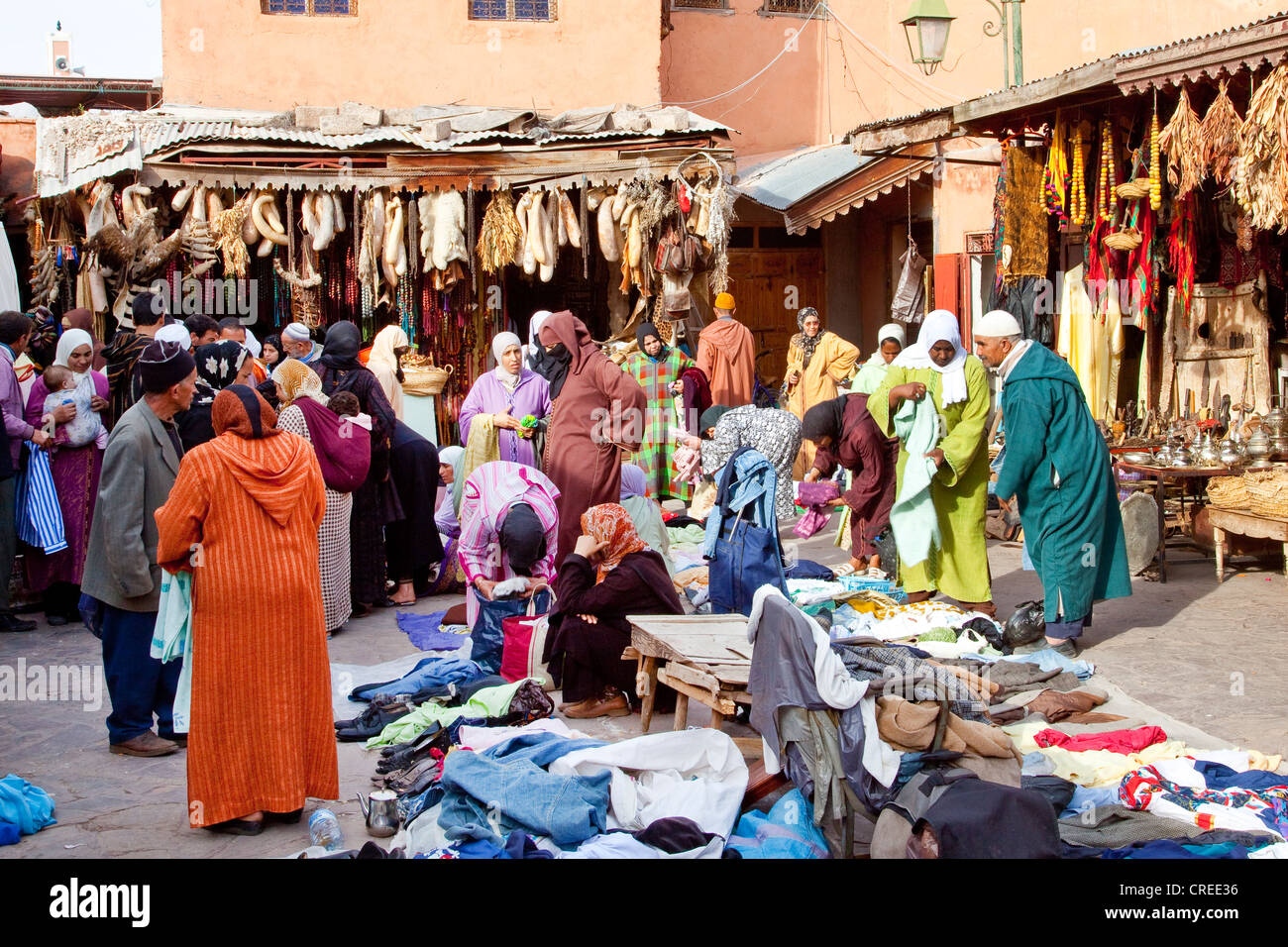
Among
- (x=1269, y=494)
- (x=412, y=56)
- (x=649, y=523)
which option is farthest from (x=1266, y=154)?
(x=412, y=56)

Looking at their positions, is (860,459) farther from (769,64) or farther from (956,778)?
(769,64)

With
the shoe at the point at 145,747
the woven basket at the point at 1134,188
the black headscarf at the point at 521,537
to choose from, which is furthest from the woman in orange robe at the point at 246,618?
the woven basket at the point at 1134,188

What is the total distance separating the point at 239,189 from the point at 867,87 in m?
8.80

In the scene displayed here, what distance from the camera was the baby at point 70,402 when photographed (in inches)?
302

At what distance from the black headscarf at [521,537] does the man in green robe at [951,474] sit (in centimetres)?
217

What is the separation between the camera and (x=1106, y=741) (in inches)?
208

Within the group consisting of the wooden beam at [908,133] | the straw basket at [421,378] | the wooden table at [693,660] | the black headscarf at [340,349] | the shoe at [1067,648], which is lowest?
the shoe at [1067,648]

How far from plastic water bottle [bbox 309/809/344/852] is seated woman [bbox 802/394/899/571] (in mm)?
4704

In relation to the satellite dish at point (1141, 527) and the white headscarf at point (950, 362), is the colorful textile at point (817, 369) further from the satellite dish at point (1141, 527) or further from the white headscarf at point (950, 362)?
the white headscarf at point (950, 362)

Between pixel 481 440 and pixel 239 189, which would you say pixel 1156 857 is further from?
pixel 239 189

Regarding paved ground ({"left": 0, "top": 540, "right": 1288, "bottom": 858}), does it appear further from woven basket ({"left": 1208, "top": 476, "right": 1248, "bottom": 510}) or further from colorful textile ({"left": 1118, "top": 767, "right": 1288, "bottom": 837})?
colorful textile ({"left": 1118, "top": 767, "right": 1288, "bottom": 837})

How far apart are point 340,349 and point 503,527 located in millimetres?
1828

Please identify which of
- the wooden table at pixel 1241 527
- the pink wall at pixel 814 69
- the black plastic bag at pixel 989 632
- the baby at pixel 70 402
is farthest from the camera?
the pink wall at pixel 814 69
